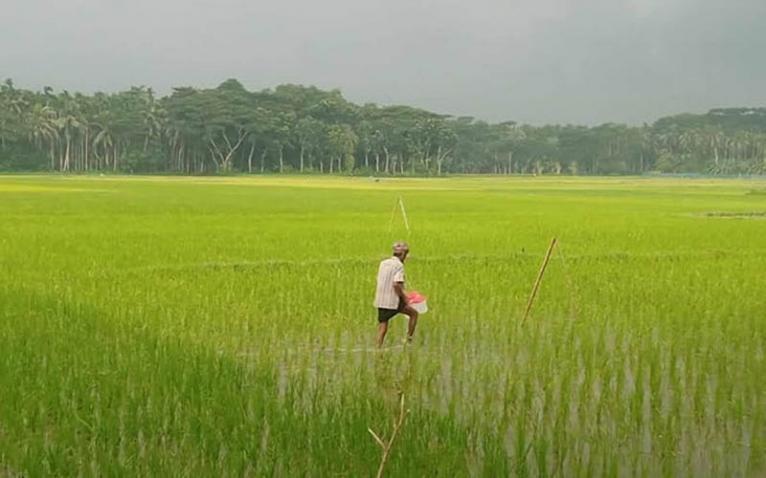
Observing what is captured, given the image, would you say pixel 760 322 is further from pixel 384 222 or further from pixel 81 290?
pixel 384 222

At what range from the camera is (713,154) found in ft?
356

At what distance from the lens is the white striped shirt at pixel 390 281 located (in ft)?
24.1

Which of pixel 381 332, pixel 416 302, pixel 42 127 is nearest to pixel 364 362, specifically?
pixel 381 332

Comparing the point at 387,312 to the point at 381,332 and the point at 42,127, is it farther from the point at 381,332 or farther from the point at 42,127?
the point at 42,127

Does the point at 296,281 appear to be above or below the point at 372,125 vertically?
→ below

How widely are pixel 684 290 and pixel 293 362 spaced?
237 inches

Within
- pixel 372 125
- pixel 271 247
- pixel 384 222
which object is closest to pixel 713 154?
pixel 372 125

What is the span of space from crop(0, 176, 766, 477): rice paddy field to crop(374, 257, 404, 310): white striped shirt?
1.43 ft

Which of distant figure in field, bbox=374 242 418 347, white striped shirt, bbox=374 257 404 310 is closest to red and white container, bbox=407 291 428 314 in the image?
distant figure in field, bbox=374 242 418 347

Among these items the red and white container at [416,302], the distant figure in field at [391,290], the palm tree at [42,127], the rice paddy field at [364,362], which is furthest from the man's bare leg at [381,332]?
the palm tree at [42,127]

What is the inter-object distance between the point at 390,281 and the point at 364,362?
824mm

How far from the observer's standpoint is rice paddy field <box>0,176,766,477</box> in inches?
180

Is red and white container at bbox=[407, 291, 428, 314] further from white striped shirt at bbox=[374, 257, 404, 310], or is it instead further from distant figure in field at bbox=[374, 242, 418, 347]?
white striped shirt at bbox=[374, 257, 404, 310]

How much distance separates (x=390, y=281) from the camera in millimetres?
7379
